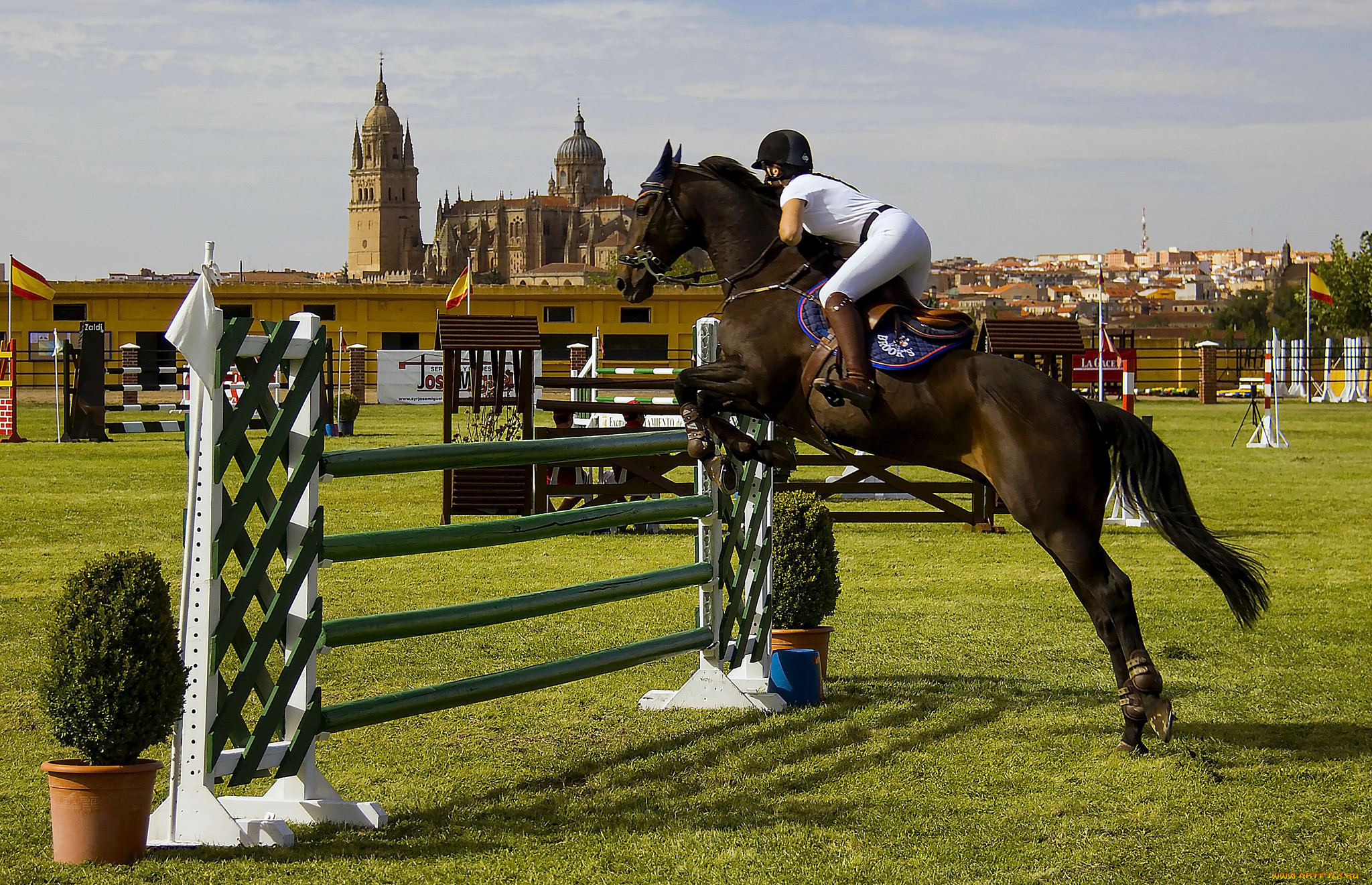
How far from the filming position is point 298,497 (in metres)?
4.16

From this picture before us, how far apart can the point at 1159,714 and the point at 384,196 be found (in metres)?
196

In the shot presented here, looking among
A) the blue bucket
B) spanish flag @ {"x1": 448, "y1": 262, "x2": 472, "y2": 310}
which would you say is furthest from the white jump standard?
spanish flag @ {"x1": 448, "y1": 262, "x2": 472, "y2": 310}

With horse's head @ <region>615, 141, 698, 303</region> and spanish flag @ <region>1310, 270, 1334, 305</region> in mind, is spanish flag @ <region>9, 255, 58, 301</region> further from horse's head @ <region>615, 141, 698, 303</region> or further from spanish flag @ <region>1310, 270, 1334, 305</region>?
spanish flag @ <region>1310, 270, 1334, 305</region>

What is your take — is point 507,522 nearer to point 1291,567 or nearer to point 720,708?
point 720,708

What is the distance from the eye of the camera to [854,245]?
5.69 meters

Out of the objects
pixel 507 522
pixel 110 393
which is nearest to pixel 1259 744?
pixel 507 522

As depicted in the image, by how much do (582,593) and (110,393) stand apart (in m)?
42.7

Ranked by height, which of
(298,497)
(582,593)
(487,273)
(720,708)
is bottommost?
(720,708)

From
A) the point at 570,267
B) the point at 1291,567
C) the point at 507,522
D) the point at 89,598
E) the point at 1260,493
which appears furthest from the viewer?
the point at 570,267

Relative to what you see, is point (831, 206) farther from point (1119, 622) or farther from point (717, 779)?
point (717, 779)

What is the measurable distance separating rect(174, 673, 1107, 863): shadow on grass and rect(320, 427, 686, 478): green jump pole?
3.77 feet

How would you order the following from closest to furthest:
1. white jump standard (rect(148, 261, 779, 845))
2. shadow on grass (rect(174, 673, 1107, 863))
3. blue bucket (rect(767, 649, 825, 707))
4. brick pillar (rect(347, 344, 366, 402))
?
1. white jump standard (rect(148, 261, 779, 845))
2. shadow on grass (rect(174, 673, 1107, 863))
3. blue bucket (rect(767, 649, 825, 707))
4. brick pillar (rect(347, 344, 366, 402))

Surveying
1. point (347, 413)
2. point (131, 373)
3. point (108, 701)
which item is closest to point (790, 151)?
point (108, 701)

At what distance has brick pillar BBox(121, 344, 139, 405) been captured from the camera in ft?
80.2
